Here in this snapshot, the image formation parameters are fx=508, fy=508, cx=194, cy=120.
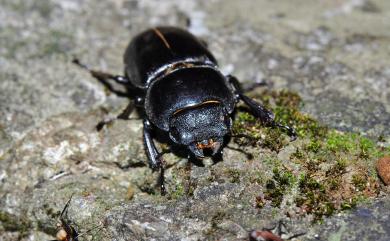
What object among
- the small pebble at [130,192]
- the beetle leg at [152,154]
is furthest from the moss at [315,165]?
the small pebble at [130,192]

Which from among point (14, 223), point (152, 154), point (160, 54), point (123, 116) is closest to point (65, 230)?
point (14, 223)

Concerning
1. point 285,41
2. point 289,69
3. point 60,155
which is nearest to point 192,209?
point 60,155

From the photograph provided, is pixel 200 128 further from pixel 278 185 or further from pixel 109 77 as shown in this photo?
pixel 109 77

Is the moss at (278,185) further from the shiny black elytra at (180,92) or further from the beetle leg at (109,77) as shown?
the beetle leg at (109,77)

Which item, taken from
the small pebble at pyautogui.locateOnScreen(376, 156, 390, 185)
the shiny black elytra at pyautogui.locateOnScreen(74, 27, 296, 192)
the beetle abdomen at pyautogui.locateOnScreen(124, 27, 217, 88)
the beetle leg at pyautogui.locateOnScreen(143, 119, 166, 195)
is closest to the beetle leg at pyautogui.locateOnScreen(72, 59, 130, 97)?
the shiny black elytra at pyautogui.locateOnScreen(74, 27, 296, 192)

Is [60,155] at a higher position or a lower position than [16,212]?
higher

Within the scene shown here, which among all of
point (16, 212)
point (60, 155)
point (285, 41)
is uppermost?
point (285, 41)

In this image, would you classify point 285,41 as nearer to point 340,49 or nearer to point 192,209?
point 340,49
